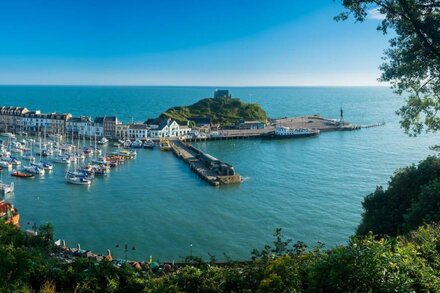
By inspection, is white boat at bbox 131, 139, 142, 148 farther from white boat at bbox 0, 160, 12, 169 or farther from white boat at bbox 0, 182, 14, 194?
white boat at bbox 0, 182, 14, 194

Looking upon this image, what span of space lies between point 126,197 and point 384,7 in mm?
20162

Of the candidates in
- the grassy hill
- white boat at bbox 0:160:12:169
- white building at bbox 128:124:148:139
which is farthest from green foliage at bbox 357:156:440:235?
the grassy hill

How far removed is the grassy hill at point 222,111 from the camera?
63781mm

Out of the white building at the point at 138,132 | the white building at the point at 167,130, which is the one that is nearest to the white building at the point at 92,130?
the white building at the point at 138,132

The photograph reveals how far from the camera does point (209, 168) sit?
32.0 m

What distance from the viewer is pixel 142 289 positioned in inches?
198

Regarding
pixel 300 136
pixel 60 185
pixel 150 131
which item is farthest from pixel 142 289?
pixel 300 136

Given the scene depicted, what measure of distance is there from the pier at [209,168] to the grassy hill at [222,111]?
74.9 ft

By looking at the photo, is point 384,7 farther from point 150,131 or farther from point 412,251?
point 150,131

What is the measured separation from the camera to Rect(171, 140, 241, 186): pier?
28438mm

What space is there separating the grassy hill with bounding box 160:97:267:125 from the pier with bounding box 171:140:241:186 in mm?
22838

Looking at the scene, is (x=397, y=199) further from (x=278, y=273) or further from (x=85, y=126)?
(x=85, y=126)

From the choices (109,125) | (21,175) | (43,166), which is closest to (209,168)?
(43,166)

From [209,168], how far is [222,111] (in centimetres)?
3785
